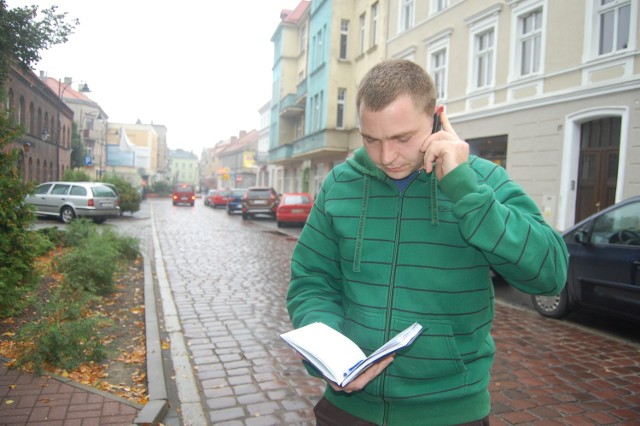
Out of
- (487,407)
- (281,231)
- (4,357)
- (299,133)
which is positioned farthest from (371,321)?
(299,133)

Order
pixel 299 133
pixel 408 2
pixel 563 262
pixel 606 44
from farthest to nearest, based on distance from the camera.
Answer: pixel 299 133 → pixel 408 2 → pixel 606 44 → pixel 563 262

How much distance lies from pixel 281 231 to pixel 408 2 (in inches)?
434

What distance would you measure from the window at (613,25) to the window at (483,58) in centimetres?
393

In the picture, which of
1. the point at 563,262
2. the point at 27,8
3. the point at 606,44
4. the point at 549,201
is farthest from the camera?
the point at 549,201

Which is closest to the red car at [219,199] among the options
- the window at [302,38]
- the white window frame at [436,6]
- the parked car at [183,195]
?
the parked car at [183,195]

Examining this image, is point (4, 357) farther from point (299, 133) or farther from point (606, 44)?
point (299, 133)

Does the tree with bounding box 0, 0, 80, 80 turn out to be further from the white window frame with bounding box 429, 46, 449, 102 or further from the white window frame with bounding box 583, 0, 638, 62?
the white window frame with bounding box 429, 46, 449, 102

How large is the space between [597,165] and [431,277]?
41.6 feet

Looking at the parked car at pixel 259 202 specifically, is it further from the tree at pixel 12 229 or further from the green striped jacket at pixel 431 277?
the green striped jacket at pixel 431 277

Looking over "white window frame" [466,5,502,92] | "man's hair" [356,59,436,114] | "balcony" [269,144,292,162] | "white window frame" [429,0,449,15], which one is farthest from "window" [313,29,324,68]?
"man's hair" [356,59,436,114]

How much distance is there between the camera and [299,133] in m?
40.0

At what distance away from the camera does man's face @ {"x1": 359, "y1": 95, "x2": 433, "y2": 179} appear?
5.16 feet

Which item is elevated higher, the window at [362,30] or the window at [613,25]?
the window at [362,30]

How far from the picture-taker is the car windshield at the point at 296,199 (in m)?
21.7
